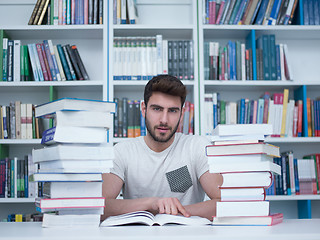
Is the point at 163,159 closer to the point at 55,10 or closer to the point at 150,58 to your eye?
the point at 150,58

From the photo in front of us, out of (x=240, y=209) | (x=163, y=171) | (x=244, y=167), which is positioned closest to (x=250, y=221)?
(x=240, y=209)

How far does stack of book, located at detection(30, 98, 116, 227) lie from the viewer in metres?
1.16

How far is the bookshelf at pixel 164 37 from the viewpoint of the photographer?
2938 mm

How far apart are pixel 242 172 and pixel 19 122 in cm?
211

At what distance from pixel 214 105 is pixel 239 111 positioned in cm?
18

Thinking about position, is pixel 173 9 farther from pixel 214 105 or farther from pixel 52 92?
pixel 52 92

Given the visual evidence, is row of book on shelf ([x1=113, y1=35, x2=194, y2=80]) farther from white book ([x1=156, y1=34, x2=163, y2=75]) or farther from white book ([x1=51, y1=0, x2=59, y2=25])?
white book ([x1=51, y1=0, x2=59, y2=25])

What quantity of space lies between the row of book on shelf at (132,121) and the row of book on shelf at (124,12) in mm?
556

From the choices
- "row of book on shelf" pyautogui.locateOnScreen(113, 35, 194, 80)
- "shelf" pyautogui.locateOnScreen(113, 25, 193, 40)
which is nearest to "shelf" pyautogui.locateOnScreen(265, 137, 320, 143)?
"row of book on shelf" pyautogui.locateOnScreen(113, 35, 194, 80)

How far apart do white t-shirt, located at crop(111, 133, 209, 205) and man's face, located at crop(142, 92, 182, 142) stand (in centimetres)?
Result: 9

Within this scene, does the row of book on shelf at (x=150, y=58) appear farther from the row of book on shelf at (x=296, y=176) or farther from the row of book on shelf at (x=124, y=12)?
the row of book on shelf at (x=296, y=176)

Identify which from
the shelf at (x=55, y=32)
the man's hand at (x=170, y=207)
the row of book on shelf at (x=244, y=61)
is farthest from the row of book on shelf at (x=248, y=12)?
the man's hand at (x=170, y=207)

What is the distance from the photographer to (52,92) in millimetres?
2955

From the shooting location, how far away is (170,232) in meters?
1.02
